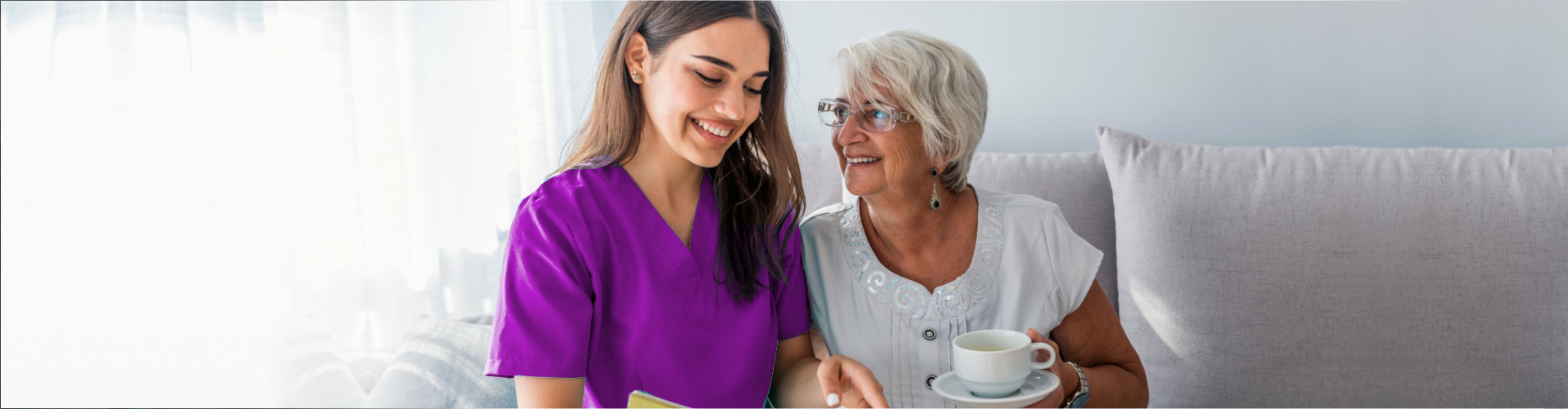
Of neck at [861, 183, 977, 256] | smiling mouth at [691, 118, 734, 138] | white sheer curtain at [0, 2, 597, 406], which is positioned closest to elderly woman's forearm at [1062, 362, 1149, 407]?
neck at [861, 183, 977, 256]

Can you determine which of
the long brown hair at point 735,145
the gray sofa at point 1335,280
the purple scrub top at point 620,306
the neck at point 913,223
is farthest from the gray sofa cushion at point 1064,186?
the purple scrub top at point 620,306

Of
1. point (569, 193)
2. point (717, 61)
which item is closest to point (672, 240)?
point (569, 193)

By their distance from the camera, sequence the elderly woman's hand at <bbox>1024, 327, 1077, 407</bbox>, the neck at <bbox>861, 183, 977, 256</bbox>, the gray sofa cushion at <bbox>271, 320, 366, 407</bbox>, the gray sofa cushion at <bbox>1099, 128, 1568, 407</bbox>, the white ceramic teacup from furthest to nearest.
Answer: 1. the gray sofa cushion at <bbox>271, 320, 366, 407</bbox>
2. the gray sofa cushion at <bbox>1099, 128, 1568, 407</bbox>
3. the neck at <bbox>861, 183, 977, 256</bbox>
4. the elderly woman's hand at <bbox>1024, 327, 1077, 407</bbox>
5. the white ceramic teacup

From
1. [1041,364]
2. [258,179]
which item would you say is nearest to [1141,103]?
[1041,364]

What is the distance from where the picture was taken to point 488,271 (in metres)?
2.03

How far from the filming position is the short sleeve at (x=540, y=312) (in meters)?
0.94

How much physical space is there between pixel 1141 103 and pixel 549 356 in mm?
1316

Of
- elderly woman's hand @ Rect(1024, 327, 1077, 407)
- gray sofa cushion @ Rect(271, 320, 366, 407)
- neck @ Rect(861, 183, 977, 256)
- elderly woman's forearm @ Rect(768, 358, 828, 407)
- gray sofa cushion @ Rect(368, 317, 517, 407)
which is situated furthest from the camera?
gray sofa cushion @ Rect(271, 320, 366, 407)

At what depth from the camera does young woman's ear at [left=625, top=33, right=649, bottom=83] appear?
981 mm

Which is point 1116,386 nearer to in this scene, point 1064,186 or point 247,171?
point 1064,186

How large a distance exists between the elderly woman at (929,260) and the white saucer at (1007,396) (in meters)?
0.19

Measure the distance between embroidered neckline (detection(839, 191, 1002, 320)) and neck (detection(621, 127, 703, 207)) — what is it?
277 millimetres

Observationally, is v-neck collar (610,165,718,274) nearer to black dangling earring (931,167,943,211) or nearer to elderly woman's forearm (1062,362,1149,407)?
black dangling earring (931,167,943,211)

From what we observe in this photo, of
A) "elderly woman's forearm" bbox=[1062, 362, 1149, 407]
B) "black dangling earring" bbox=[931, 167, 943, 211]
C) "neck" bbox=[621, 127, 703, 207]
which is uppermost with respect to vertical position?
"neck" bbox=[621, 127, 703, 207]
